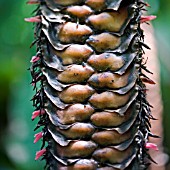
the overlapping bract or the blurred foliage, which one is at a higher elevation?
the overlapping bract

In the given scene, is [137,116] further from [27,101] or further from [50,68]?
[27,101]

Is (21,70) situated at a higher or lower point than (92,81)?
lower

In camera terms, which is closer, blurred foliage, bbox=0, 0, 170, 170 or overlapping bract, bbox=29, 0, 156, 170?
overlapping bract, bbox=29, 0, 156, 170

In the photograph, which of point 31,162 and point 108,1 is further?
point 31,162

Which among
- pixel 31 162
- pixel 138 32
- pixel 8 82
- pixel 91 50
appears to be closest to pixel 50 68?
pixel 91 50

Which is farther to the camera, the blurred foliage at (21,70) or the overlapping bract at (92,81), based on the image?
the blurred foliage at (21,70)

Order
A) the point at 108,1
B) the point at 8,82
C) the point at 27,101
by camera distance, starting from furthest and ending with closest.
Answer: the point at 8,82 < the point at 27,101 < the point at 108,1

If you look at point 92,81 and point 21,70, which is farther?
point 21,70

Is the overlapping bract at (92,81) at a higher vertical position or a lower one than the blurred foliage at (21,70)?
higher
